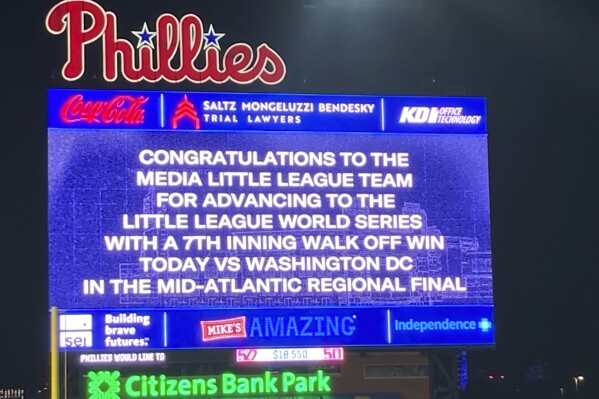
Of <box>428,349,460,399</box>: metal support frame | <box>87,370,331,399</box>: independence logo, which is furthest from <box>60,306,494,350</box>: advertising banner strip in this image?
<box>428,349,460,399</box>: metal support frame

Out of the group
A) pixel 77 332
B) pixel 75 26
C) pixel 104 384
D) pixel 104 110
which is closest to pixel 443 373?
pixel 104 384

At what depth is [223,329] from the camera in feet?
61.4

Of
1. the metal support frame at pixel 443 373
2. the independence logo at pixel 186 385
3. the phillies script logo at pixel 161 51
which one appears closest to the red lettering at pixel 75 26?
the phillies script logo at pixel 161 51

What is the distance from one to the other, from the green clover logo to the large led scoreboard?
0.57 m

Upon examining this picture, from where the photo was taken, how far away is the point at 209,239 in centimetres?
1880

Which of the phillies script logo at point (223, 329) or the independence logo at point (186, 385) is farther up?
the phillies script logo at point (223, 329)

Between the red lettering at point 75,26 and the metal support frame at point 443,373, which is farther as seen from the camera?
the metal support frame at point 443,373

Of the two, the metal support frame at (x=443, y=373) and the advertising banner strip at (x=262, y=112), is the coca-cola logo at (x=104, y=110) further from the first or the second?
the metal support frame at (x=443, y=373)

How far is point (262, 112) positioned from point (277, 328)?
347 cm

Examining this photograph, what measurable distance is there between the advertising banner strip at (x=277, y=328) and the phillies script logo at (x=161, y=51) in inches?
152

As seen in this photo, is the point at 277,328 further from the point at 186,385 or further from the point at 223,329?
the point at 186,385

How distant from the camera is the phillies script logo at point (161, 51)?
768 inches

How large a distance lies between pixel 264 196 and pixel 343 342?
8.54 ft

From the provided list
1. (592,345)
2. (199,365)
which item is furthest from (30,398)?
(199,365)
